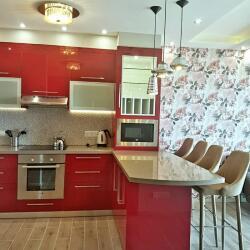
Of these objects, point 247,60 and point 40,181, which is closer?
→ point 40,181

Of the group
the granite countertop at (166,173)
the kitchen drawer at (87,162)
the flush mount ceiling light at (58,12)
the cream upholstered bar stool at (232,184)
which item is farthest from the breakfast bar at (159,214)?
the flush mount ceiling light at (58,12)

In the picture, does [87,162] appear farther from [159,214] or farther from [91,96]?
[159,214]

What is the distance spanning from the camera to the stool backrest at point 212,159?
10.0 feet

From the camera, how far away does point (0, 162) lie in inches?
143

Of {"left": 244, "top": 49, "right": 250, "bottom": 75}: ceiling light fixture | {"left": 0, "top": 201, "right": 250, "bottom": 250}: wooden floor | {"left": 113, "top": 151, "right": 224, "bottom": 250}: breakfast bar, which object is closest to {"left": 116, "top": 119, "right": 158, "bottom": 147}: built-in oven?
Result: {"left": 0, "top": 201, "right": 250, "bottom": 250}: wooden floor

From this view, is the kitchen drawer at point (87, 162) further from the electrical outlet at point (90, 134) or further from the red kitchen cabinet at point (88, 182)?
the electrical outlet at point (90, 134)

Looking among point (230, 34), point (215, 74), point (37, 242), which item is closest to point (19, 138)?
point (37, 242)

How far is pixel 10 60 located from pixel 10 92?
1.49 feet

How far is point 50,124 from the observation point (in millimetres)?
4273

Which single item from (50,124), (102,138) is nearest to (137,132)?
(102,138)

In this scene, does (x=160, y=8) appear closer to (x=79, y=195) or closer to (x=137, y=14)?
(x=137, y=14)

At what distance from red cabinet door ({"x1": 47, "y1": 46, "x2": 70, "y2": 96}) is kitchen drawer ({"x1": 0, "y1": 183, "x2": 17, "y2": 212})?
4.56ft

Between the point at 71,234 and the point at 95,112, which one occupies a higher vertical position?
the point at 95,112

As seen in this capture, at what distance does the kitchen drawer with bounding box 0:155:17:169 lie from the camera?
11.9 ft
